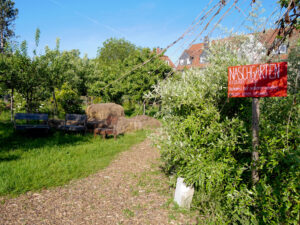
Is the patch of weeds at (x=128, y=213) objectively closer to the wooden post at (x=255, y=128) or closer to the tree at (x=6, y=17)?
the wooden post at (x=255, y=128)

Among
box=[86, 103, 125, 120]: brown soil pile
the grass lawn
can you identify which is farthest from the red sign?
box=[86, 103, 125, 120]: brown soil pile

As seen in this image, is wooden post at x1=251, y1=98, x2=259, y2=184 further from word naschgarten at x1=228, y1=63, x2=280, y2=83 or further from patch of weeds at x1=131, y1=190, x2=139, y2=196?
patch of weeds at x1=131, y1=190, x2=139, y2=196

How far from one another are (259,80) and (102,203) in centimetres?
344

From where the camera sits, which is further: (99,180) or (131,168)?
(131,168)

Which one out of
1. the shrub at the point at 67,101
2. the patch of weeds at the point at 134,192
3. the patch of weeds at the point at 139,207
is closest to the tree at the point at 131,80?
the shrub at the point at 67,101

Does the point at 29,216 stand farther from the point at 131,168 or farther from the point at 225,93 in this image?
the point at 225,93

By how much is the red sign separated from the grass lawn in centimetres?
424

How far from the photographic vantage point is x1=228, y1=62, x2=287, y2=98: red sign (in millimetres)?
2375

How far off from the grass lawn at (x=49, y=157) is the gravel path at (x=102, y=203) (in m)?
0.41

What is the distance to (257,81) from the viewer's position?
2.55m

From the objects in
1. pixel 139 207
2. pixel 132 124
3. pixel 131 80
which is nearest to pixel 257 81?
pixel 139 207

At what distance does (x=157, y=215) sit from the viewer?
3.61 meters

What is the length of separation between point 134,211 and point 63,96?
12298 mm

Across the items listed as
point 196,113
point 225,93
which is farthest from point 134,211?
point 225,93
